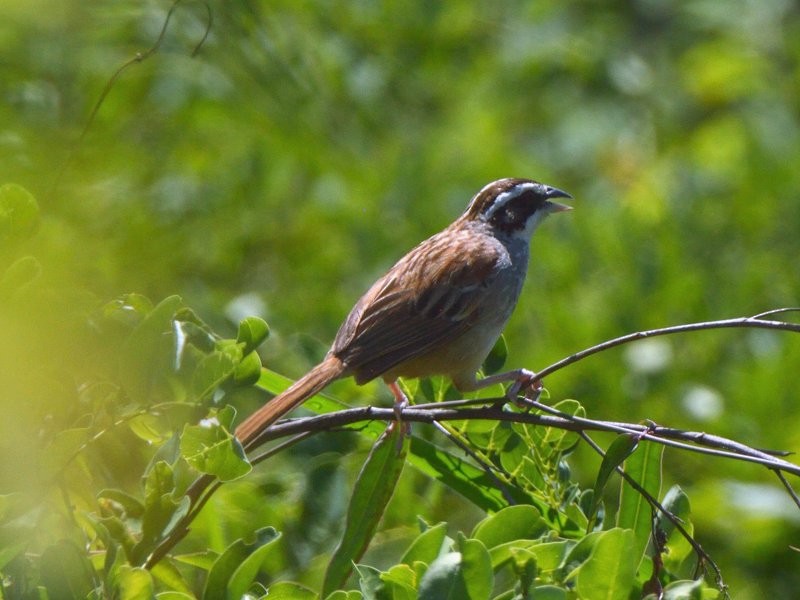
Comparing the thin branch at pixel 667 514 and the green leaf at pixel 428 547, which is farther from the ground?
the green leaf at pixel 428 547

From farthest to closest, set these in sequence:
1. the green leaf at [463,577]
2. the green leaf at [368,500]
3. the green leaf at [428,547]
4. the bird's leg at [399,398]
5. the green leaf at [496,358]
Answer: the green leaf at [496,358] → the bird's leg at [399,398] → the green leaf at [368,500] → the green leaf at [428,547] → the green leaf at [463,577]

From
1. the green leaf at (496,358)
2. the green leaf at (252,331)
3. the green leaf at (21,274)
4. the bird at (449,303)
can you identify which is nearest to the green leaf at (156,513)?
the green leaf at (252,331)

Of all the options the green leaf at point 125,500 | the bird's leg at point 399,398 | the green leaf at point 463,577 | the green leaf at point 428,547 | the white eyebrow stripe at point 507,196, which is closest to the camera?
the green leaf at point 463,577

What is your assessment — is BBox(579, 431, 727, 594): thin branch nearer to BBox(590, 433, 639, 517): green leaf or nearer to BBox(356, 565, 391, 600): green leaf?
BBox(590, 433, 639, 517): green leaf

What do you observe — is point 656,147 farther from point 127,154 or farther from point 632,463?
point 632,463

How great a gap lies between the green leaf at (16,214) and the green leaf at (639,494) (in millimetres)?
1191

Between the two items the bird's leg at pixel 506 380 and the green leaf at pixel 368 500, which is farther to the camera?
the bird's leg at pixel 506 380

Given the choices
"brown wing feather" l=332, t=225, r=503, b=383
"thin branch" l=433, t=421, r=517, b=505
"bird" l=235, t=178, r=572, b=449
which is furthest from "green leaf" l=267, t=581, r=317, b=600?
"brown wing feather" l=332, t=225, r=503, b=383

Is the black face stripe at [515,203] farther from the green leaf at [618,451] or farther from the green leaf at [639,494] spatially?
the green leaf at [618,451]

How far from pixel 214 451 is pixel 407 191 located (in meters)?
3.67

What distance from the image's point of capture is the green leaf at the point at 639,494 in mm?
2494

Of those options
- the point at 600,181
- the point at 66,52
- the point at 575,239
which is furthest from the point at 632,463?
the point at 600,181

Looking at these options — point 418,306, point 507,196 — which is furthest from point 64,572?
point 507,196

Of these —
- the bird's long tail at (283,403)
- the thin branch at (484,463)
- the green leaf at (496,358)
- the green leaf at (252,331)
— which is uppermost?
the green leaf at (252,331)
